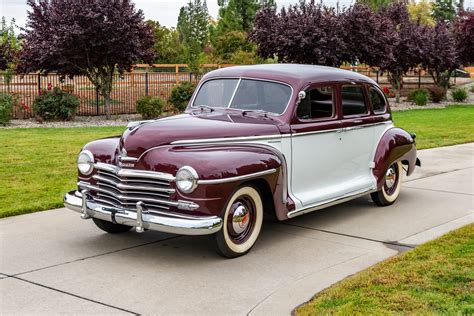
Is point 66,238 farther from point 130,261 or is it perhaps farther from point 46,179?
point 46,179

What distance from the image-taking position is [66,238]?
6.48 meters

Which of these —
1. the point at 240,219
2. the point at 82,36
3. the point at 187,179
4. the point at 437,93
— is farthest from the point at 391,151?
the point at 437,93

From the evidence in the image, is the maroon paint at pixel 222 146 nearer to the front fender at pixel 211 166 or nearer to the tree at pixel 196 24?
the front fender at pixel 211 166

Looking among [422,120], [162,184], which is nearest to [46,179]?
[162,184]

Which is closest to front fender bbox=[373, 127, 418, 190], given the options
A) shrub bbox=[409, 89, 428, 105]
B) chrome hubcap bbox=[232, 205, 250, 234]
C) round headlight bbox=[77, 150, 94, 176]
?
chrome hubcap bbox=[232, 205, 250, 234]

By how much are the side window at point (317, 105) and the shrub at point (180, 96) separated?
14.1 meters

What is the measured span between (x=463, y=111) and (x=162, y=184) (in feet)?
73.3

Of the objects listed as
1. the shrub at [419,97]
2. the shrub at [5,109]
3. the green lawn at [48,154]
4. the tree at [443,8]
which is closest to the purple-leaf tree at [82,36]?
the shrub at [5,109]

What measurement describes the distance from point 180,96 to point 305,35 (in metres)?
5.29

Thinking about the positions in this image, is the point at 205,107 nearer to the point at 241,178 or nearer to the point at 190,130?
the point at 190,130

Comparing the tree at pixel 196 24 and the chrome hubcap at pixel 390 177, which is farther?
the tree at pixel 196 24

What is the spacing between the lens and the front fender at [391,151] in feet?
25.8

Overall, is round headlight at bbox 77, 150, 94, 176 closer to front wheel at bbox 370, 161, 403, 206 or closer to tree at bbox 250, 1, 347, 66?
front wheel at bbox 370, 161, 403, 206

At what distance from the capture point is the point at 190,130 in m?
5.84
